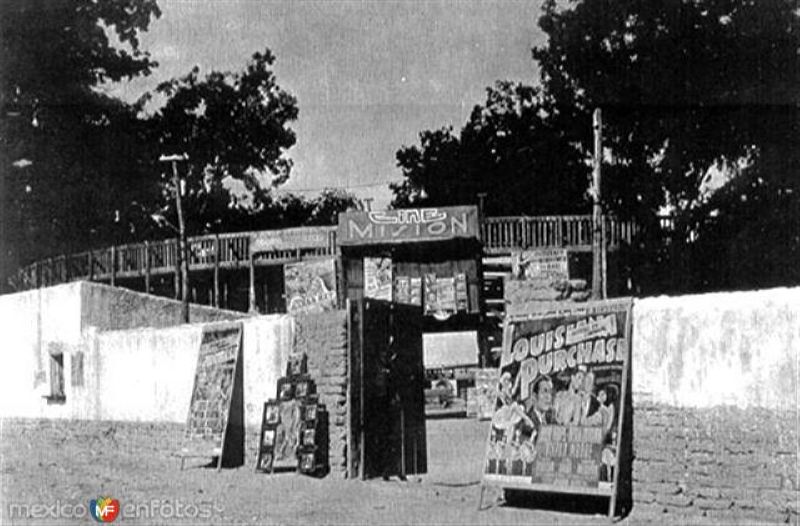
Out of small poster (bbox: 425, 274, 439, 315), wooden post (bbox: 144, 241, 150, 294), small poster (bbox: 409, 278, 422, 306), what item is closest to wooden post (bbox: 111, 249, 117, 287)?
wooden post (bbox: 144, 241, 150, 294)

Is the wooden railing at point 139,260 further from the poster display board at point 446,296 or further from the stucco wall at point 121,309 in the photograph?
the stucco wall at point 121,309

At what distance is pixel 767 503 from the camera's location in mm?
8805

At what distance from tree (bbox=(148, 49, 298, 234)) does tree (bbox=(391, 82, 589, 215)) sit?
6.32 metres

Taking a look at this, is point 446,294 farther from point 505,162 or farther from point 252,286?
point 505,162

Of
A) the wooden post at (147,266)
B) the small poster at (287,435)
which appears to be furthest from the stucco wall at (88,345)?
the wooden post at (147,266)

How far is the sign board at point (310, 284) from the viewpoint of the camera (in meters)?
32.1

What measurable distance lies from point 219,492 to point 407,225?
1952 cm

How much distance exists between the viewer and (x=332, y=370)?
1328 cm

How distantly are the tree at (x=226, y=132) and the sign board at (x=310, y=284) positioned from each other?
638 inches

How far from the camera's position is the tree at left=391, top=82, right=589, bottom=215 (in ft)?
143

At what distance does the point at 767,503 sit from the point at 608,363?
1791mm

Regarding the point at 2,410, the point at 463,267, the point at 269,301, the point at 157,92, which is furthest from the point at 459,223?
the point at 157,92

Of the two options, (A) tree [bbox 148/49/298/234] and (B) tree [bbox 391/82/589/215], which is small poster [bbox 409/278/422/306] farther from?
(A) tree [bbox 148/49/298/234]

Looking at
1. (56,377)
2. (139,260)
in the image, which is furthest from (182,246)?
(56,377)
